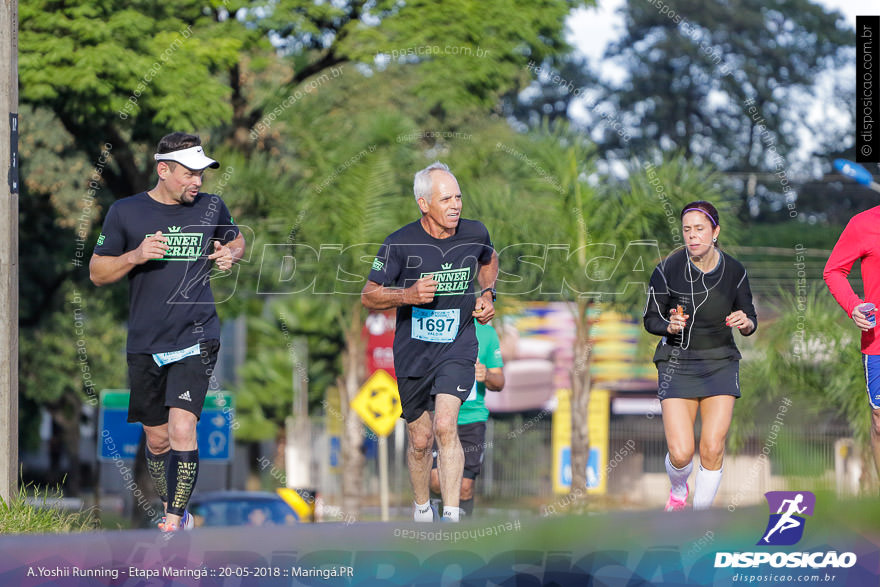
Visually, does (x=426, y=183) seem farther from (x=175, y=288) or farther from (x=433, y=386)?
(x=175, y=288)

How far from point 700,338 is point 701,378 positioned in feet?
0.80

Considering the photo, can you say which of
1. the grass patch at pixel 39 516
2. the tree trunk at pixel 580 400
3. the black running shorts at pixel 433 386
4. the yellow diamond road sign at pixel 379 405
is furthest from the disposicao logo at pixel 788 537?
the yellow diamond road sign at pixel 379 405

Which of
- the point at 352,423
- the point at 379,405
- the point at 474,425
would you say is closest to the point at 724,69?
the point at 352,423

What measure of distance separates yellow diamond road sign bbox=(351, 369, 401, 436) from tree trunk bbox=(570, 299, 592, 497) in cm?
201

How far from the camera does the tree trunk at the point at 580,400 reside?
517 inches

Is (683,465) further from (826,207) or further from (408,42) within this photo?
(826,207)

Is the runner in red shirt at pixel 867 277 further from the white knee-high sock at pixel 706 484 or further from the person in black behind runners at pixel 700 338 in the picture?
the white knee-high sock at pixel 706 484

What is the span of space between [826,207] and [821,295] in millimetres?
26561

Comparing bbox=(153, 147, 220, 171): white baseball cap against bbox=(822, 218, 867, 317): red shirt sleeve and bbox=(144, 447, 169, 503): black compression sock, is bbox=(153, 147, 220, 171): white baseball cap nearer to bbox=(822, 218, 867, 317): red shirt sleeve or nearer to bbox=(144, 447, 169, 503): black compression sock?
bbox=(144, 447, 169, 503): black compression sock

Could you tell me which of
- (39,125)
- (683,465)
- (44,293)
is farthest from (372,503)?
(683,465)

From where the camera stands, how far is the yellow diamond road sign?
14.4 metres

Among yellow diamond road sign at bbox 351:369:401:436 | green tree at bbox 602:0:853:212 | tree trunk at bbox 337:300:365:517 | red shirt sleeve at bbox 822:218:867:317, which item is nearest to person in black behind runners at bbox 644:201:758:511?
red shirt sleeve at bbox 822:218:867:317

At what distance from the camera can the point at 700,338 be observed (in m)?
7.61

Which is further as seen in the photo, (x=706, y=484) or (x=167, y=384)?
(x=706, y=484)
